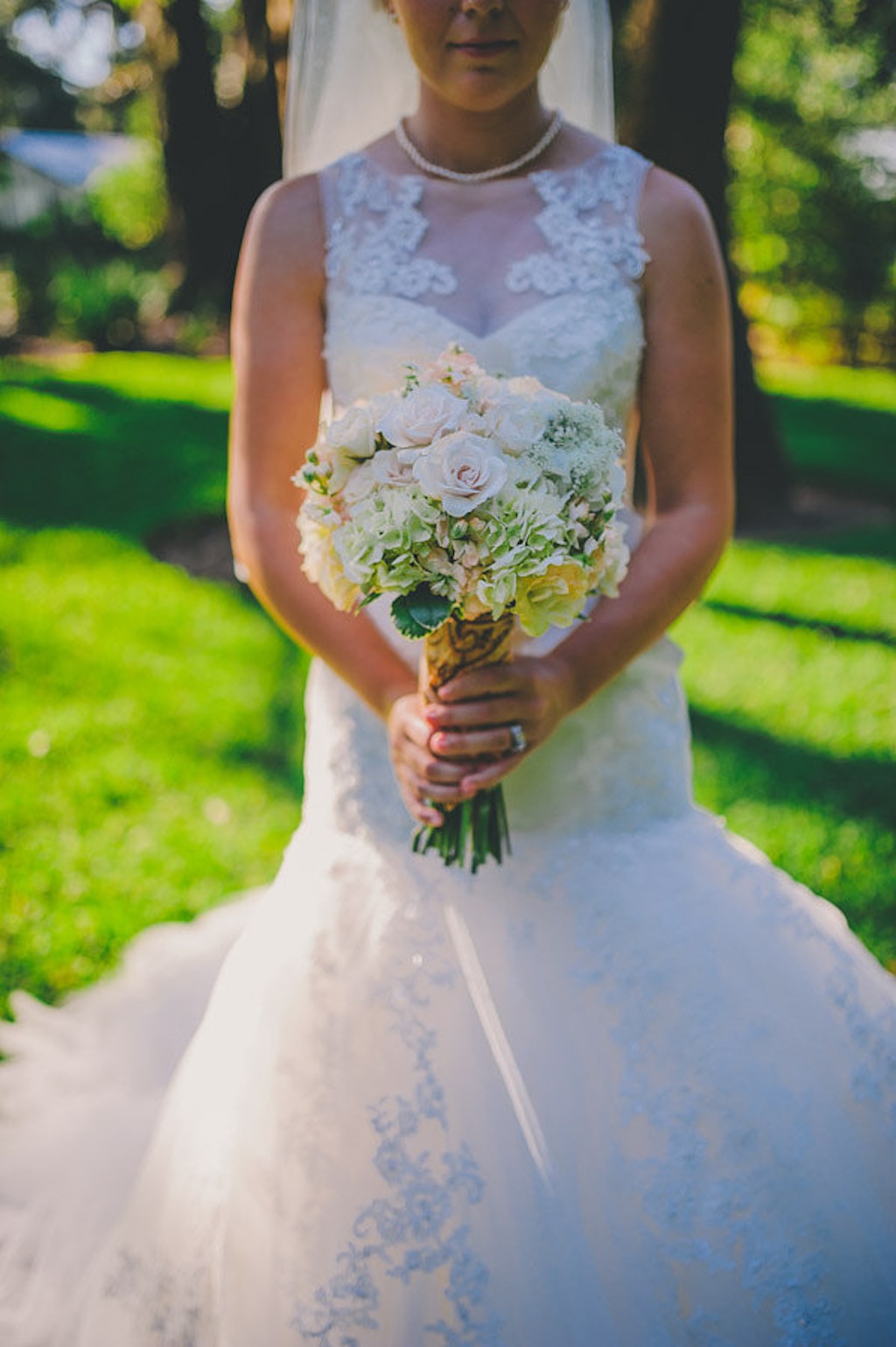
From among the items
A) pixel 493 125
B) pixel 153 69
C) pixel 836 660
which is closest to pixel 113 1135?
pixel 493 125

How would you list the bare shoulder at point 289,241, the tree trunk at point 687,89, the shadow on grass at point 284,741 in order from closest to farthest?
1. the bare shoulder at point 289,241
2. the shadow on grass at point 284,741
3. the tree trunk at point 687,89

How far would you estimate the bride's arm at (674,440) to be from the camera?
2143 mm

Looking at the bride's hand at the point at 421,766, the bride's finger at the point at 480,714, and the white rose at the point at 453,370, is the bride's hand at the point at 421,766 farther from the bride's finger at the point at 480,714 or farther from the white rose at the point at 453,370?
the white rose at the point at 453,370

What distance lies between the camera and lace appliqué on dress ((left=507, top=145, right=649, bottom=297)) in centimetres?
216

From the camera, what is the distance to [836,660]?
638cm

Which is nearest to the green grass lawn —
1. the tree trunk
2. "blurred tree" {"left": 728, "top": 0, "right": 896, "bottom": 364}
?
the tree trunk

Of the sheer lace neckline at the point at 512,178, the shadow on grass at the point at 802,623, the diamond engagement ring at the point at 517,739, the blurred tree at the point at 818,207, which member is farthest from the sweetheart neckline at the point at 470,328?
the blurred tree at the point at 818,207

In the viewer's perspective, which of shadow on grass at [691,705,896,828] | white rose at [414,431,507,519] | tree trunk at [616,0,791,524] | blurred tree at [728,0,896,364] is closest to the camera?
white rose at [414,431,507,519]

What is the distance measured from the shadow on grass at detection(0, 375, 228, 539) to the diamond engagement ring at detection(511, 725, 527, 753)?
728 centimetres

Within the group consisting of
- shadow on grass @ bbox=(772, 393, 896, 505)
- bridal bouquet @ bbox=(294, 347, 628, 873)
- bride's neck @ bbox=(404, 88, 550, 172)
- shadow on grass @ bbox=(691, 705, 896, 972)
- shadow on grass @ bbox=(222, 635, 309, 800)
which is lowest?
shadow on grass @ bbox=(772, 393, 896, 505)

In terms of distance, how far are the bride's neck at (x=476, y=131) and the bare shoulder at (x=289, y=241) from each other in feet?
0.90

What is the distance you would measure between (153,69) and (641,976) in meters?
18.7

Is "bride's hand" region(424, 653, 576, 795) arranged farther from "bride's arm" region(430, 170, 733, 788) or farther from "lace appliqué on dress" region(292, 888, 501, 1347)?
"lace appliqué on dress" region(292, 888, 501, 1347)

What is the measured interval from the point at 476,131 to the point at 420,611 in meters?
1.17
